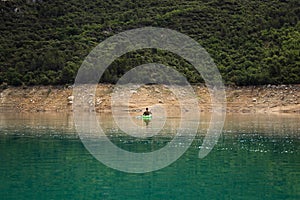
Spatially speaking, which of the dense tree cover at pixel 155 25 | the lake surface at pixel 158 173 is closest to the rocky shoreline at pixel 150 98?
the dense tree cover at pixel 155 25

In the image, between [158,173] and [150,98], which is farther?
[150,98]

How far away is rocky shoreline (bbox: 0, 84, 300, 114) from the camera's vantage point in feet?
238

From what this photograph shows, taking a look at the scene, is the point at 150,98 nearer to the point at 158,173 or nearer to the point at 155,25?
the point at 155,25

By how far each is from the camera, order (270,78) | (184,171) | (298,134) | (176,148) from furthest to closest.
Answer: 1. (270,78)
2. (298,134)
3. (176,148)
4. (184,171)

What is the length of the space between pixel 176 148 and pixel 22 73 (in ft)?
187

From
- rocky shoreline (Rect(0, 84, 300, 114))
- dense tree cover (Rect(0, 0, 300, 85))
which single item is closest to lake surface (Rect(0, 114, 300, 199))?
rocky shoreline (Rect(0, 84, 300, 114))

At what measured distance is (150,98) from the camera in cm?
7706

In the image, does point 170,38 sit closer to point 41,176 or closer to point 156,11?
point 156,11

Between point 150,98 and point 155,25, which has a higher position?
point 155,25

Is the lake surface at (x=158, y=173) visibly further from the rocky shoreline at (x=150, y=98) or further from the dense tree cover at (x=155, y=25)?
the dense tree cover at (x=155, y=25)

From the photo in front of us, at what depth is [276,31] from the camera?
87.7 meters

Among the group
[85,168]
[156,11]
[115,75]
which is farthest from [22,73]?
[85,168]

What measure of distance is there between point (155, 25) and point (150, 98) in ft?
83.2

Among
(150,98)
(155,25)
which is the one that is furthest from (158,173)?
(155,25)
